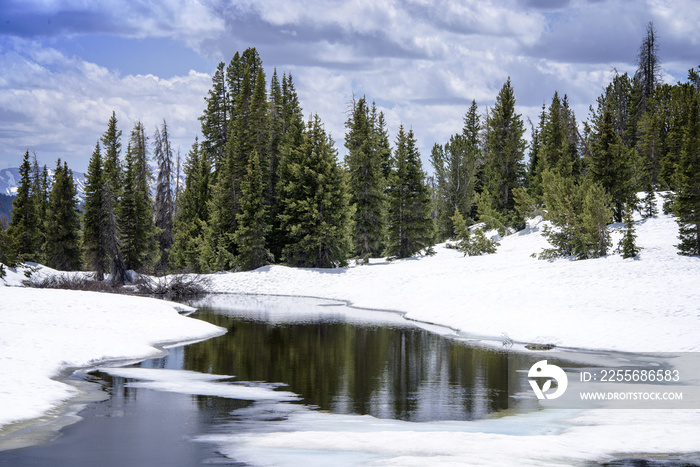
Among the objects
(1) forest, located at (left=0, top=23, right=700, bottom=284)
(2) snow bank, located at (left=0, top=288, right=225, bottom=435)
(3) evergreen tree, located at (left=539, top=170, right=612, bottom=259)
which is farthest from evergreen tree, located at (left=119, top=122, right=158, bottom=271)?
(3) evergreen tree, located at (left=539, top=170, right=612, bottom=259)

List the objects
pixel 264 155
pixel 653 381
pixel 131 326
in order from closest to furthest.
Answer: pixel 653 381 < pixel 131 326 < pixel 264 155

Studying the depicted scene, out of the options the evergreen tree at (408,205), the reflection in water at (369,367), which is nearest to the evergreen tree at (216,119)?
the evergreen tree at (408,205)

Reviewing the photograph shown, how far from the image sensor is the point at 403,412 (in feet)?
42.5

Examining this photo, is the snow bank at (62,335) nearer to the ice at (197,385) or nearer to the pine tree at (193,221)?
the ice at (197,385)

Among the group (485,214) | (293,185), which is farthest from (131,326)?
(485,214)

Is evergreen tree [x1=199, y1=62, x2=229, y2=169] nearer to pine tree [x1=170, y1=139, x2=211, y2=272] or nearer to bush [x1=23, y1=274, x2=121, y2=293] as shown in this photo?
pine tree [x1=170, y1=139, x2=211, y2=272]

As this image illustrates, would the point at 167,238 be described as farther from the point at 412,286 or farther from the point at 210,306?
the point at 412,286

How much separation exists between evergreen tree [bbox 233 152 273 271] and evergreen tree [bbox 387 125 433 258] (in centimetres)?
1036

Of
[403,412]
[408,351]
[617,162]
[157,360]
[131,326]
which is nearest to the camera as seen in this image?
[403,412]

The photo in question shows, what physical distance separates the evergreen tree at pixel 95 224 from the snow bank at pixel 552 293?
461 inches

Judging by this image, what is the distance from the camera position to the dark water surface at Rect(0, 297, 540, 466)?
9.92 m

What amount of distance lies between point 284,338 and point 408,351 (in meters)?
5.27

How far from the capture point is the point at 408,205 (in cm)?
5025

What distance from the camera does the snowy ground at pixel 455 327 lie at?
9992mm
